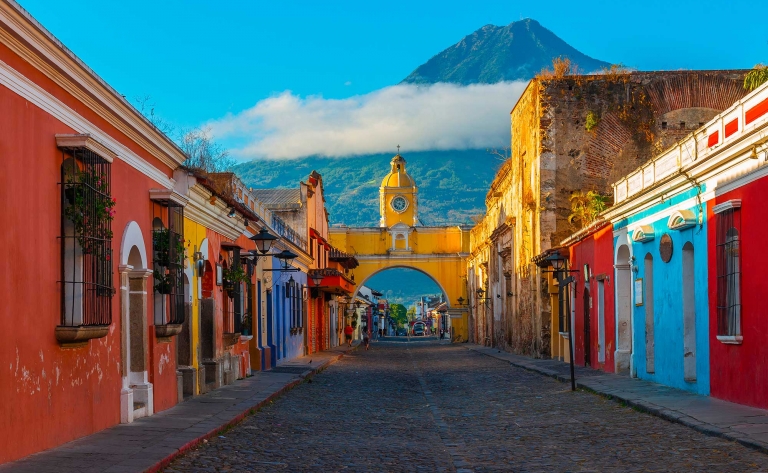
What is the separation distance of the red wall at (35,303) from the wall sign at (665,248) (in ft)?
29.7

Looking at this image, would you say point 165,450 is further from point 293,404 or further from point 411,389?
point 411,389

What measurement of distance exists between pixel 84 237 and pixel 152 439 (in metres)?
1.94

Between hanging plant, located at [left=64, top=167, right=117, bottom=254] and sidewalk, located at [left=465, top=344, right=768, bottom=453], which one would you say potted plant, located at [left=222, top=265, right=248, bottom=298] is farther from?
hanging plant, located at [left=64, top=167, right=117, bottom=254]

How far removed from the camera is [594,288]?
829 inches

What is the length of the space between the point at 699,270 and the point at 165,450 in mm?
8357

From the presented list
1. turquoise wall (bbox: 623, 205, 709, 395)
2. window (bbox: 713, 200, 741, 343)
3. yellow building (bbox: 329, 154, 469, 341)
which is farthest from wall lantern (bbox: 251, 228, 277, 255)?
yellow building (bbox: 329, 154, 469, 341)

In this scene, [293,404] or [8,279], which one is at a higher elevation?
→ [8,279]

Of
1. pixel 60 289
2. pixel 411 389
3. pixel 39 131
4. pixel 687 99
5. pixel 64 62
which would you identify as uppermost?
pixel 687 99

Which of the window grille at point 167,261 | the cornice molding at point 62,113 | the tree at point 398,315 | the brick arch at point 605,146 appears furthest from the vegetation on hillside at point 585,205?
the tree at point 398,315

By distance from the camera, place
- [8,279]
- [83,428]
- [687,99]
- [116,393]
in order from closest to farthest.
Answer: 1. [8,279]
2. [83,428]
3. [116,393]
4. [687,99]

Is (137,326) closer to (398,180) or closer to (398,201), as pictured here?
(398,201)

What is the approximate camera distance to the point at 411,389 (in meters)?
17.5

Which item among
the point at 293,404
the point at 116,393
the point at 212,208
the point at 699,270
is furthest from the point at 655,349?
the point at 116,393

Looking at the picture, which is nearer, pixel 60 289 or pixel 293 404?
pixel 60 289
